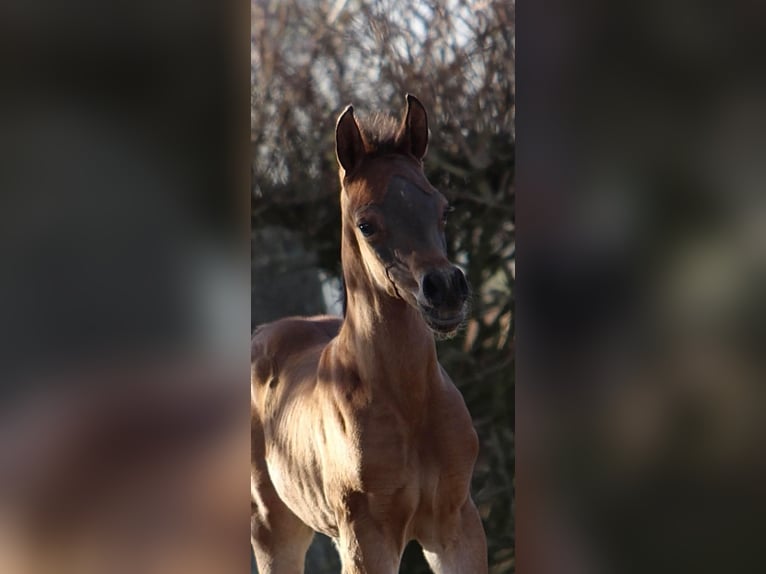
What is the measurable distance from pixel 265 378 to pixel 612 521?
0.61 meters

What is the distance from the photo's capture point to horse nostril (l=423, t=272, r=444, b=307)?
1.30 meters

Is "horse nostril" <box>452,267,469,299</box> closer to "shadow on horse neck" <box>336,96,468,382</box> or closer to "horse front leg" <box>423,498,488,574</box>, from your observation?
"shadow on horse neck" <box>336,96,468,382</box>

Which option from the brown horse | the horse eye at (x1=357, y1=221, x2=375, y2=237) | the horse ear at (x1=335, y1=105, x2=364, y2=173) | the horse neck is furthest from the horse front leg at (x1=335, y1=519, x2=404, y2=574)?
the horse ear at (x1=335, y1=105, x2=364, y2=173)

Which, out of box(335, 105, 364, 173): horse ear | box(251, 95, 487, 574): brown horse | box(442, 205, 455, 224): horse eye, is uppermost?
box(335, 105, 364, 173): horse ear

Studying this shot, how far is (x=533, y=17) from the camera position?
157 cm

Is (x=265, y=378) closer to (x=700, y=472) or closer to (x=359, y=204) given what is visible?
(x=359, y=204)

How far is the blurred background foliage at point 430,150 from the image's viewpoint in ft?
4.85

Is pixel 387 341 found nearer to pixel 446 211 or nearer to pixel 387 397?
pixel 387 397

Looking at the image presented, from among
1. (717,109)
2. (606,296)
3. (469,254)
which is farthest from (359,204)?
(717,109)

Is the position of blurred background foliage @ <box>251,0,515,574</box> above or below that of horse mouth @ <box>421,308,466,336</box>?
above

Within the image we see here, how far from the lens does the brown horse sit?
136 centimetres

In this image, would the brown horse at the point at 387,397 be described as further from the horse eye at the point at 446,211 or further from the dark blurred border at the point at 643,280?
the dark blurred border at the point at 643,280

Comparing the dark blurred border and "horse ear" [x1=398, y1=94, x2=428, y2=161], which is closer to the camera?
"horse ear" [x1=398, y1=94, x2=428, y2=161]

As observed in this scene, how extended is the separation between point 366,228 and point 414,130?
6.3 inches
